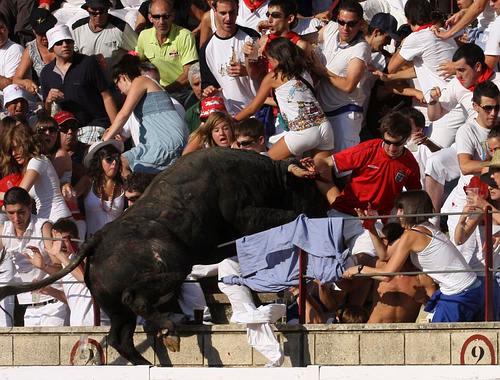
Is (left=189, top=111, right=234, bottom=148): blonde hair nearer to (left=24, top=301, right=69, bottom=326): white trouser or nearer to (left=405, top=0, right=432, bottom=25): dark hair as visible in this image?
(left=24, top=301, right=69, bottom=326): white trouser

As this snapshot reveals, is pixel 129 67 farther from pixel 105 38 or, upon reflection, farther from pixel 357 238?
pixel 357 238

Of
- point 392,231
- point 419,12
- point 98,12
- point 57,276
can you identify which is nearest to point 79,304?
point 57,276

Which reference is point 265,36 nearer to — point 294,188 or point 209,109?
point 209,109

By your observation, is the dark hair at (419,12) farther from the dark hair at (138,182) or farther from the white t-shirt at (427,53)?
the dark hair at (138,182)

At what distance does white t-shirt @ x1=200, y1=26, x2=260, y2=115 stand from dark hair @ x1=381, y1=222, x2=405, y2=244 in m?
3.41

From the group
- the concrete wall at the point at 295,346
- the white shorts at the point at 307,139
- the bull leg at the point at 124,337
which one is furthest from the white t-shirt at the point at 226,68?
the bull leg at the point at 124,337

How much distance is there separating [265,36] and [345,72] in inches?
35.8

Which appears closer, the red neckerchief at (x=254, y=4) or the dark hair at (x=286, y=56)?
the dark hair at (x=286, y=56)

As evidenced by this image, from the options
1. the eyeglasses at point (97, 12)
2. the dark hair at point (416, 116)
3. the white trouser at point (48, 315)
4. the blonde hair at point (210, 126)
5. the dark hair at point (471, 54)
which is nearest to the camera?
the white trouser at point (48, 315)

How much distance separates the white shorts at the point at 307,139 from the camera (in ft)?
49.6

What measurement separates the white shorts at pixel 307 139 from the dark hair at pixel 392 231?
159cm

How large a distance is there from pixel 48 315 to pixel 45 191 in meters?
1.34

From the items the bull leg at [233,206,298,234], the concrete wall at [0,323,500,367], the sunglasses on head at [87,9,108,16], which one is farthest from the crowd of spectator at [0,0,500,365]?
the bull leg at [233,206,298,234]

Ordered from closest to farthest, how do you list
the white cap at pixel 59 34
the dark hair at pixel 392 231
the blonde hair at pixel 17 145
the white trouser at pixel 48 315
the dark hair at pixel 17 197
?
the dark hair at pixel 392 231
the white trouser at pixel 48 315
the dark hair at pixel 17 197
the blonde hair at pixel 17 145
the white cap at pixel 59 34
